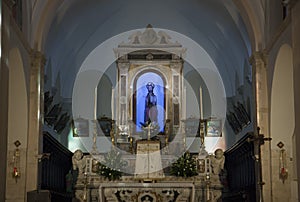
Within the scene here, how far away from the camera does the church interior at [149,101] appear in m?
14.2

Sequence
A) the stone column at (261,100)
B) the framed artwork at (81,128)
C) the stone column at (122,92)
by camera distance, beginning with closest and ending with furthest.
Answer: the stone column at (261,100)
the framed artwork at (81,128)
the stone column at (122,92)

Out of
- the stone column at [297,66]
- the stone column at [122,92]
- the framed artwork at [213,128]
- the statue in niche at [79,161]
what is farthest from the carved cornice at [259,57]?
the stone column at [122,92]

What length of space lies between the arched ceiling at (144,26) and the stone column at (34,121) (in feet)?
11.4

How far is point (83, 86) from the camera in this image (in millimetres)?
21422

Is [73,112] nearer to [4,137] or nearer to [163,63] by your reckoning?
[163,63]

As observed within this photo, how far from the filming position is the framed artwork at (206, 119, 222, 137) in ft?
70.1

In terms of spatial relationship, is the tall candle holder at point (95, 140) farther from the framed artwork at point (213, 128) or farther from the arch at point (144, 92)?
the framed artwork at point (213, 128)

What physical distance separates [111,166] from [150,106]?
448 cm

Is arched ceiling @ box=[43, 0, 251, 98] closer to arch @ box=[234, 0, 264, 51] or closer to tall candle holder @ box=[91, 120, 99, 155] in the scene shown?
tall candle holder @ box=[91, 120, 99, 155]

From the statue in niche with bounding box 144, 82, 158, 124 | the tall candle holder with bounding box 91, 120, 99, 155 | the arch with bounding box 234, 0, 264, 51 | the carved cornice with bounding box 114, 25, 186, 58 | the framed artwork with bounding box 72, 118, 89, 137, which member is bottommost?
the tall candle holder with bounding box 91, 120, 99, 155

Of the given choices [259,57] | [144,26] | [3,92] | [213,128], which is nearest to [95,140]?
[213,128]

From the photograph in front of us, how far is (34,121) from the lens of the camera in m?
14.9

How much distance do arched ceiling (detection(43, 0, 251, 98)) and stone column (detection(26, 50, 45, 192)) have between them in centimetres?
348

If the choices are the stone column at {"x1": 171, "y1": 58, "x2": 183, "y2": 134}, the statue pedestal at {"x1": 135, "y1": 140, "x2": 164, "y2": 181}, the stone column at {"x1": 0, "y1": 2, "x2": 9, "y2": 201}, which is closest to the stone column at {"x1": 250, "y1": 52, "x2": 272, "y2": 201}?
the statue pedestal at {"x1": 135, "y1": 140, "x2": 164, "y2": 181}
